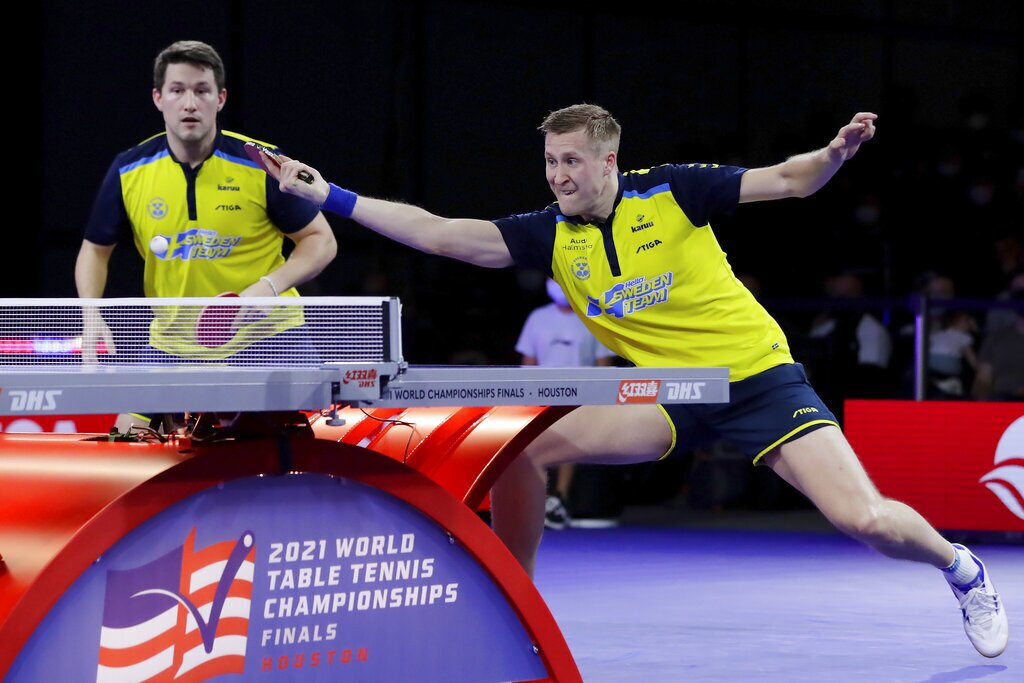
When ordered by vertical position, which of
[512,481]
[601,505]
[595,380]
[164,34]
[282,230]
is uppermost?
[164,34]

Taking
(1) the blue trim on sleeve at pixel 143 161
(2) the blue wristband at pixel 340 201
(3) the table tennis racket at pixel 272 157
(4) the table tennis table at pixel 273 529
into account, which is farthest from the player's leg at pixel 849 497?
(1) the blue trim on sleeve at pixel 143 161

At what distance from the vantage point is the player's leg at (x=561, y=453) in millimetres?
4492

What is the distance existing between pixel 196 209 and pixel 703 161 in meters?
9.73

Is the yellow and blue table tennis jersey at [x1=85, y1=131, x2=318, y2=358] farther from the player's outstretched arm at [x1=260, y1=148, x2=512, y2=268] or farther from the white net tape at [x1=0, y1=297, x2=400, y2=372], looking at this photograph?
the white net tape at [x1=0, y1=297, x2=400, y2=372]

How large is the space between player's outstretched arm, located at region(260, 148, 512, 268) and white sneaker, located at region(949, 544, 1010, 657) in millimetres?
1858

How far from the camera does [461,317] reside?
1298cm

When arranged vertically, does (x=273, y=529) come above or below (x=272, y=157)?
below

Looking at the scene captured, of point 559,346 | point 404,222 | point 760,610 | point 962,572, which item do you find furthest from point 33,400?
point 559,346

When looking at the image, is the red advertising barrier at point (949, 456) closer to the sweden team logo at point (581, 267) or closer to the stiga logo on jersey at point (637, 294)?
the stiga logo on jersey at point (637, 294)

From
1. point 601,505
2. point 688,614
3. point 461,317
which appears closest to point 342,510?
point 688,614

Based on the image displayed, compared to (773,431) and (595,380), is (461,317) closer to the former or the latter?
(773,431)

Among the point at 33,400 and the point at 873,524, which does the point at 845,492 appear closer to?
the point at 873,524

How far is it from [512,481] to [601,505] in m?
6.13

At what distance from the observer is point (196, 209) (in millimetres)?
5332
